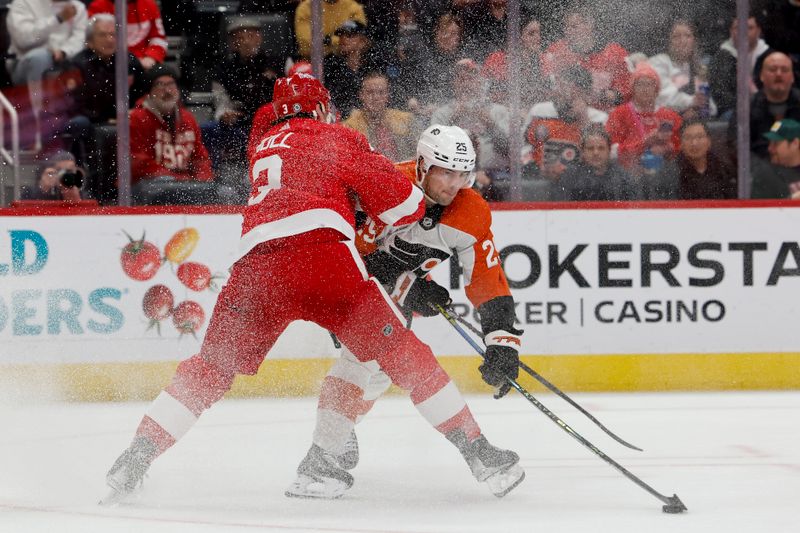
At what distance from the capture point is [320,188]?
3.68 meters

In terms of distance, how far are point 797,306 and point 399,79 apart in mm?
2052

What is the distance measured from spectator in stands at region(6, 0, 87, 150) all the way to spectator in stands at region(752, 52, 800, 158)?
312cm

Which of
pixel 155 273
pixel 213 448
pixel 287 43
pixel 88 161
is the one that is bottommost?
pixel 213 448

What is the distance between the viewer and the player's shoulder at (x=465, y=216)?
3947 mm

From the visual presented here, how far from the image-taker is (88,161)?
6301 millimetres

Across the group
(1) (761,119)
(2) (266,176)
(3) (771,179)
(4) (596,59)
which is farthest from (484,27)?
(2) (266,176)

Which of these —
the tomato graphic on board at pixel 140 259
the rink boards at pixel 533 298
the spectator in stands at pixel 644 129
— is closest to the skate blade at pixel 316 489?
the rink boards at pixel 533 298

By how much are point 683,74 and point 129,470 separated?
3750 mm

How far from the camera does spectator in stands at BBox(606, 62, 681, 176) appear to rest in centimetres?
641

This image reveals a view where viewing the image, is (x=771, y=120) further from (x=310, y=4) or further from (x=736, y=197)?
(x=310, y=4)

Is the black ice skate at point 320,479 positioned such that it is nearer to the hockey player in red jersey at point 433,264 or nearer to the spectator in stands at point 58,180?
the hockey player in red jersey at point 433,264

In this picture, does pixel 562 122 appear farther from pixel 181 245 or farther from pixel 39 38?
pixel 39 38

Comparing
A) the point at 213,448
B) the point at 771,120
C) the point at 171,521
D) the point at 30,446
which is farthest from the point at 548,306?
the point at 171,521

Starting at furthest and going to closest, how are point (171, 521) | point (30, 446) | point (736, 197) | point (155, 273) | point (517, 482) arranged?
1. point (736, 197)
2. point (155, 273)
3. point (30, 446)
4. point (517, 482)
5. point (171, 521)
